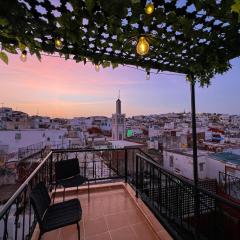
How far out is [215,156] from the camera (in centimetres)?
1762

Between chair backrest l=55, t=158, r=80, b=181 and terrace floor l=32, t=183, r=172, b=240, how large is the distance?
1.63 feet

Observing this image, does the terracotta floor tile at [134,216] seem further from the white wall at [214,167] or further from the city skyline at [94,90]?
the white wall at [214,167]

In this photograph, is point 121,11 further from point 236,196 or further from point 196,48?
point 236,196

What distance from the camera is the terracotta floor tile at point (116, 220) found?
290cm

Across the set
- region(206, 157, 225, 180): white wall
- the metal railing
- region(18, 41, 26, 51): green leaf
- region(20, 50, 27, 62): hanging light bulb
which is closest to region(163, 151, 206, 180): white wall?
region(206, 157, 225, 180): white wall

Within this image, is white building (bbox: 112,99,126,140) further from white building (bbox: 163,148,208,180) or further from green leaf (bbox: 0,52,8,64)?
green leaf (bbox: 0,52,8,64)

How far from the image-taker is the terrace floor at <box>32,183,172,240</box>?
264 cm

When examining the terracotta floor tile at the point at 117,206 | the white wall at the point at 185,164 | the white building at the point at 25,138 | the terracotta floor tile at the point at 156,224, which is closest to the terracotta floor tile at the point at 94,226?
the terracotta floor tile at the point at 117,206

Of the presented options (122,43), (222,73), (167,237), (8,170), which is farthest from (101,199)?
(8,170)

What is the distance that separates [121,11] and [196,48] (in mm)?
1308

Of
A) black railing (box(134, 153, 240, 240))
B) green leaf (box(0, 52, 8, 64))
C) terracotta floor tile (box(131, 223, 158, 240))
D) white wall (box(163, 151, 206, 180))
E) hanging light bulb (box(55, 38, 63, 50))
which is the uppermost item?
hanging light bulb (box(55, 38, 63, 50))

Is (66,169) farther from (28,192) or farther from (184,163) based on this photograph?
(184,163)

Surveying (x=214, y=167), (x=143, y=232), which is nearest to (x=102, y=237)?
(x=143, y=232)

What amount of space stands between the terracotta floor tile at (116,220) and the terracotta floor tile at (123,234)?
103mm
